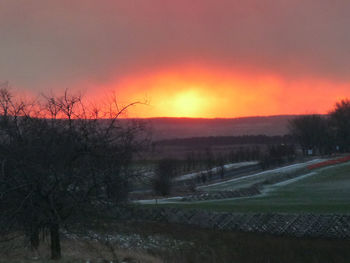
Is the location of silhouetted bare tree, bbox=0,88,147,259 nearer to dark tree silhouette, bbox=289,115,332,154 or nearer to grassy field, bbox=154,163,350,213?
grassy field, bbox=154,163,350,213

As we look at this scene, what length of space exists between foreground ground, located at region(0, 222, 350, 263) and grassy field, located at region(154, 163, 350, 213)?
486 centimetres

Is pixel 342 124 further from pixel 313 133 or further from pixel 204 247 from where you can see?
pixel 204 247

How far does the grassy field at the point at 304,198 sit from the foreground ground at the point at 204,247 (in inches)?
191

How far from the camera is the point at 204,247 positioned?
2203cm

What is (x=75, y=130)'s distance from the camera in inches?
514

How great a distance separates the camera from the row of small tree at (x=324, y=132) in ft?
318

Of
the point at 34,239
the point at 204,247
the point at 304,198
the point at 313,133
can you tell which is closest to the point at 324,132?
the point at 313,133

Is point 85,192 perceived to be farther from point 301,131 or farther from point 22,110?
point 301,131

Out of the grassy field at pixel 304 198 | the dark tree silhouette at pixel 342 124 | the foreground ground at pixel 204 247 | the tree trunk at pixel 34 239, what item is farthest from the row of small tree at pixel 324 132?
the tree trunk at pixel 34 239

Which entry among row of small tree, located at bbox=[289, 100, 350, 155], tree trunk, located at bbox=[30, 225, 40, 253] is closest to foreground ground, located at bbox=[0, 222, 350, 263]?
tree trunk, located at bbox=[30, 225, 40, 253]

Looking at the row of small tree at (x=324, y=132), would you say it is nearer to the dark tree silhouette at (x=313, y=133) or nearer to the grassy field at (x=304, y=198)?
the dark tree silhouette at (x=313, y=133)

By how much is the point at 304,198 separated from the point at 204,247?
49.8 feet

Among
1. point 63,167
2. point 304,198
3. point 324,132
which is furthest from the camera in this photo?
point 324,132

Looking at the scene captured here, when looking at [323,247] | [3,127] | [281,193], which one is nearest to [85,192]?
[3,127]
